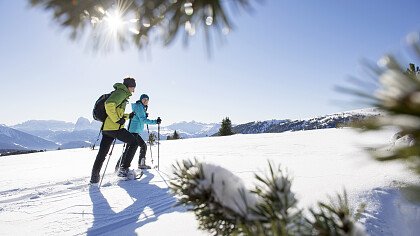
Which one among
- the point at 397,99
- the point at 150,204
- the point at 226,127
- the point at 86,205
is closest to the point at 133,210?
the point at 150,204

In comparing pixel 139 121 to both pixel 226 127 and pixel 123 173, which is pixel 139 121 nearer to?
pixel 123 173

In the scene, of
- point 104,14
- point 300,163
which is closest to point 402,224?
point 104,14

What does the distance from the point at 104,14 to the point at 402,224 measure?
3504mm

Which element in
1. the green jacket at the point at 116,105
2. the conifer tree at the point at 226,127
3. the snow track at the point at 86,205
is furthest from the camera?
the conifer tree at the point at 226,127

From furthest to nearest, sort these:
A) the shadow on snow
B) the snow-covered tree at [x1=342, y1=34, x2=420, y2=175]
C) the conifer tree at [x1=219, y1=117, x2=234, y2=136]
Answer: the conifer tree at [x1=219, y1=117, x2=234, y2=136] < the shadow on snow < the snow-covered tree at [x1=342, y1=34, x2=420, y2=175]

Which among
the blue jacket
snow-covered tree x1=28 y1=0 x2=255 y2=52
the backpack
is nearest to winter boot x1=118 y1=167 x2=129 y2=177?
the backpack

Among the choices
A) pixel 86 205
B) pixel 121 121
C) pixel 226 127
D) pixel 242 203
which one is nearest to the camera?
pixel 242 203

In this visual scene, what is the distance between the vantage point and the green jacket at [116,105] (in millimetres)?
7453

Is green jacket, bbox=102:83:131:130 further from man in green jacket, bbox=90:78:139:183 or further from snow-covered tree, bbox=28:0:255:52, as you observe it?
snow-covered tree, bbox=28:0:255:52

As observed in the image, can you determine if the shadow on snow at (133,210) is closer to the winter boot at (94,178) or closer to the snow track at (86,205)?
the snow track at (86,205)

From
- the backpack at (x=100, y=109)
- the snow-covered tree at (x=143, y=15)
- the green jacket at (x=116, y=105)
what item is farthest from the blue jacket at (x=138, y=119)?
the snow-covered tree at (x=143, y=15)

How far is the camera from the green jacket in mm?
7453

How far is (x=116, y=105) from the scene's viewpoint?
7504 millimetres

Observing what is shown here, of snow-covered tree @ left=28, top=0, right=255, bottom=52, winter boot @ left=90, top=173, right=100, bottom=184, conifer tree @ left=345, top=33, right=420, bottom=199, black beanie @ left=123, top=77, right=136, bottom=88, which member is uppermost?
black beanie @ left=123, top=77, right=136, bottom=88
